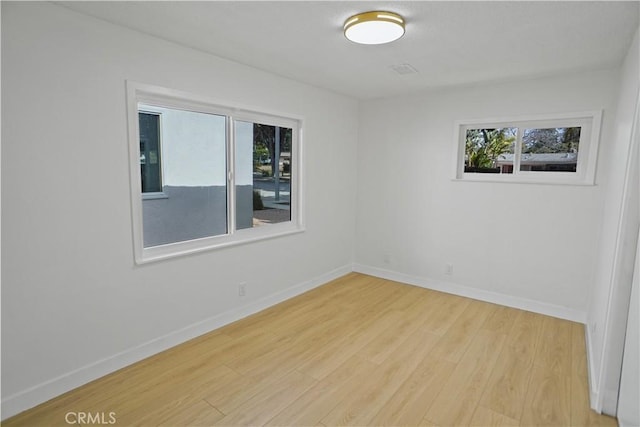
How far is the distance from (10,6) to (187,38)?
3.22 ft

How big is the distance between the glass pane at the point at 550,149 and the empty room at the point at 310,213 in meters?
0.02

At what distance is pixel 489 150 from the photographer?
12.9 feet

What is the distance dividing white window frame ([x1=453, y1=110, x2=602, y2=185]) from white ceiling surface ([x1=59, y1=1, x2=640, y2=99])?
44cm

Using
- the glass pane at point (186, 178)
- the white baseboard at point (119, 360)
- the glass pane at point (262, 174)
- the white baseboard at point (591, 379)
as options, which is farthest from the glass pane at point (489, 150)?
the glass pane at point (186, 178)

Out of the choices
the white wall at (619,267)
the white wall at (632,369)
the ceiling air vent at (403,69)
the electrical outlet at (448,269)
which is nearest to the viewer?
the white wall at (632,369)

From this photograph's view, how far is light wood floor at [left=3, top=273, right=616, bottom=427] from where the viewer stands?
83.9 inches

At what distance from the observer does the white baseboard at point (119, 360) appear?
2109 millimetres

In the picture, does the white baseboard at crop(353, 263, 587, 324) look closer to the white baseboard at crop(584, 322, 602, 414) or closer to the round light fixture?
the white baseboard at crop(584, 322, 602, 414)

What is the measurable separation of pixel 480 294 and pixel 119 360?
3.55 meters

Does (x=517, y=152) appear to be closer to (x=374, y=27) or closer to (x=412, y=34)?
(x=412, y=34)

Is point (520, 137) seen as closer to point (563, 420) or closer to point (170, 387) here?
point (563, 420)

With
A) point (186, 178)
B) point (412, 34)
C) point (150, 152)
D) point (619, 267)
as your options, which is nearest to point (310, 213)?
point (186, 178)

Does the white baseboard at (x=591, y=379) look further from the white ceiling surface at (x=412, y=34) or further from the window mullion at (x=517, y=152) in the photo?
the white ceiling surface at (x=412, y=34)

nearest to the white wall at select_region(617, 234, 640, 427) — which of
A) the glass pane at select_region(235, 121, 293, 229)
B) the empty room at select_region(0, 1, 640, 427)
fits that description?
the empty room at select_region(0, 1, 640, 427)
